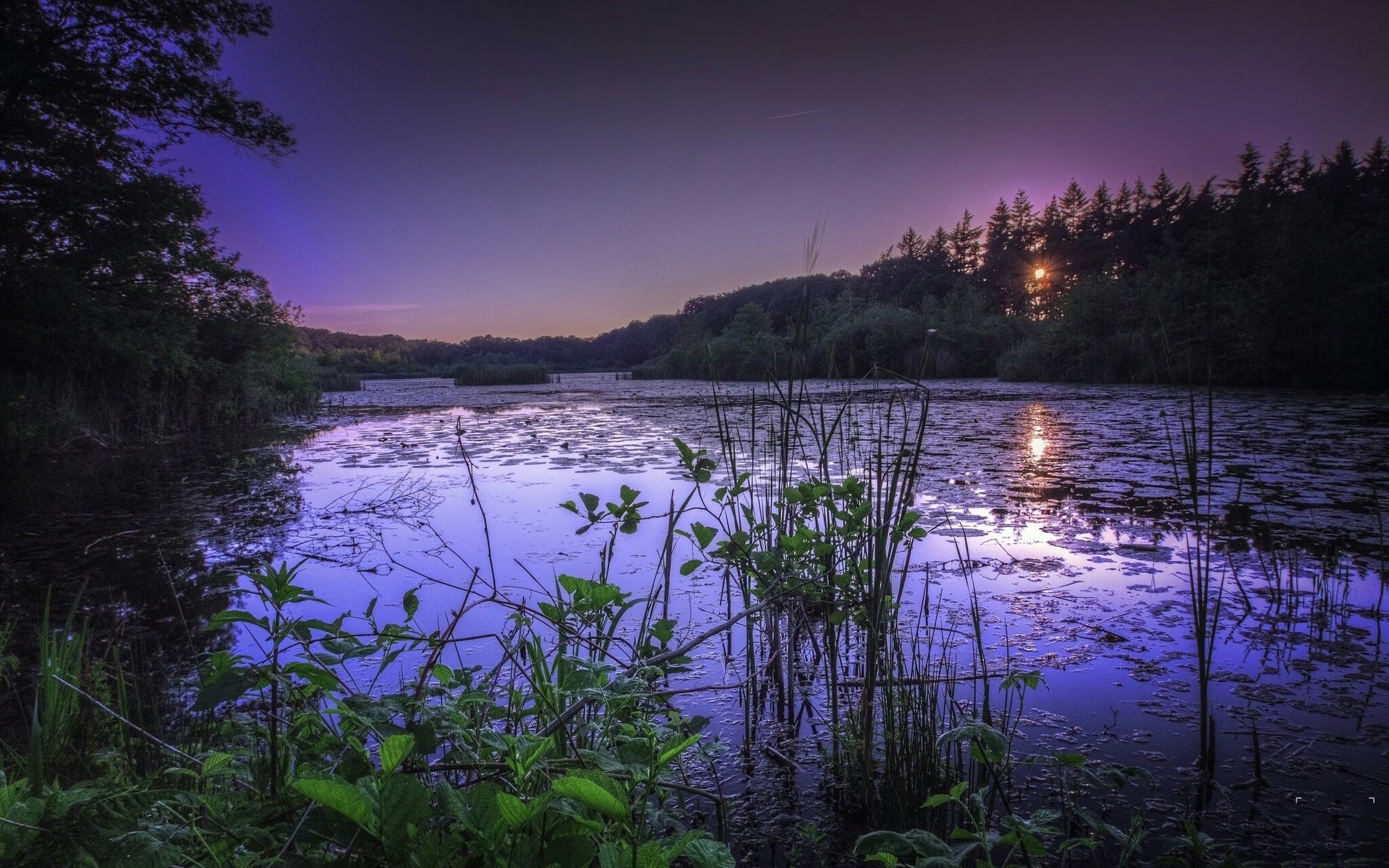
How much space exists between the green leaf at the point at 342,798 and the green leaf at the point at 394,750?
37mm

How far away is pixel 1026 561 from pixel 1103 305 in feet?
81.2

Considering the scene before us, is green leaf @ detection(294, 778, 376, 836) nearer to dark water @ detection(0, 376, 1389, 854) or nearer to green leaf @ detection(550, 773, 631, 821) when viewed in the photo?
green leaf @ detection(550, 773, 631, 821)

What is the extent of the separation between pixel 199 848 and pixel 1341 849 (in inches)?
87.4

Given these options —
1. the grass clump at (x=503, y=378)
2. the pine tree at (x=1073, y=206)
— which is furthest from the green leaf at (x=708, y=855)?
the pine tree at (x=1073, y=206)

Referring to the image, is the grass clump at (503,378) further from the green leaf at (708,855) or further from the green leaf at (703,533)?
the green leaf at (708,855)

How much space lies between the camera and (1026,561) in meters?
3.65

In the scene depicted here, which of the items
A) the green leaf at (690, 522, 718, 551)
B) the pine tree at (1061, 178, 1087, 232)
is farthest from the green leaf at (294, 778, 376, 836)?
the pine tree at (1061, 178, 1087, 232)

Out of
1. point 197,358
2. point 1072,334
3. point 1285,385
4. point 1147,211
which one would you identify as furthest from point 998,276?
point 197,358

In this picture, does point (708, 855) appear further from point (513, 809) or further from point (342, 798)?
point (342, 798)

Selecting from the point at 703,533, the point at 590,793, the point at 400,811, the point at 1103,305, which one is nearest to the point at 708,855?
the point at 590,793

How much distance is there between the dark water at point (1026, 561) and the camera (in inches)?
72.0

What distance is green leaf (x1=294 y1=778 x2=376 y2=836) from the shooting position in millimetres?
640

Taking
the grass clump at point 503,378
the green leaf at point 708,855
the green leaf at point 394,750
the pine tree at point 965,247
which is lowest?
the green leaf at point 708,855

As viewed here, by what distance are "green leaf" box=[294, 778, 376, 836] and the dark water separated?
31.6 inches
